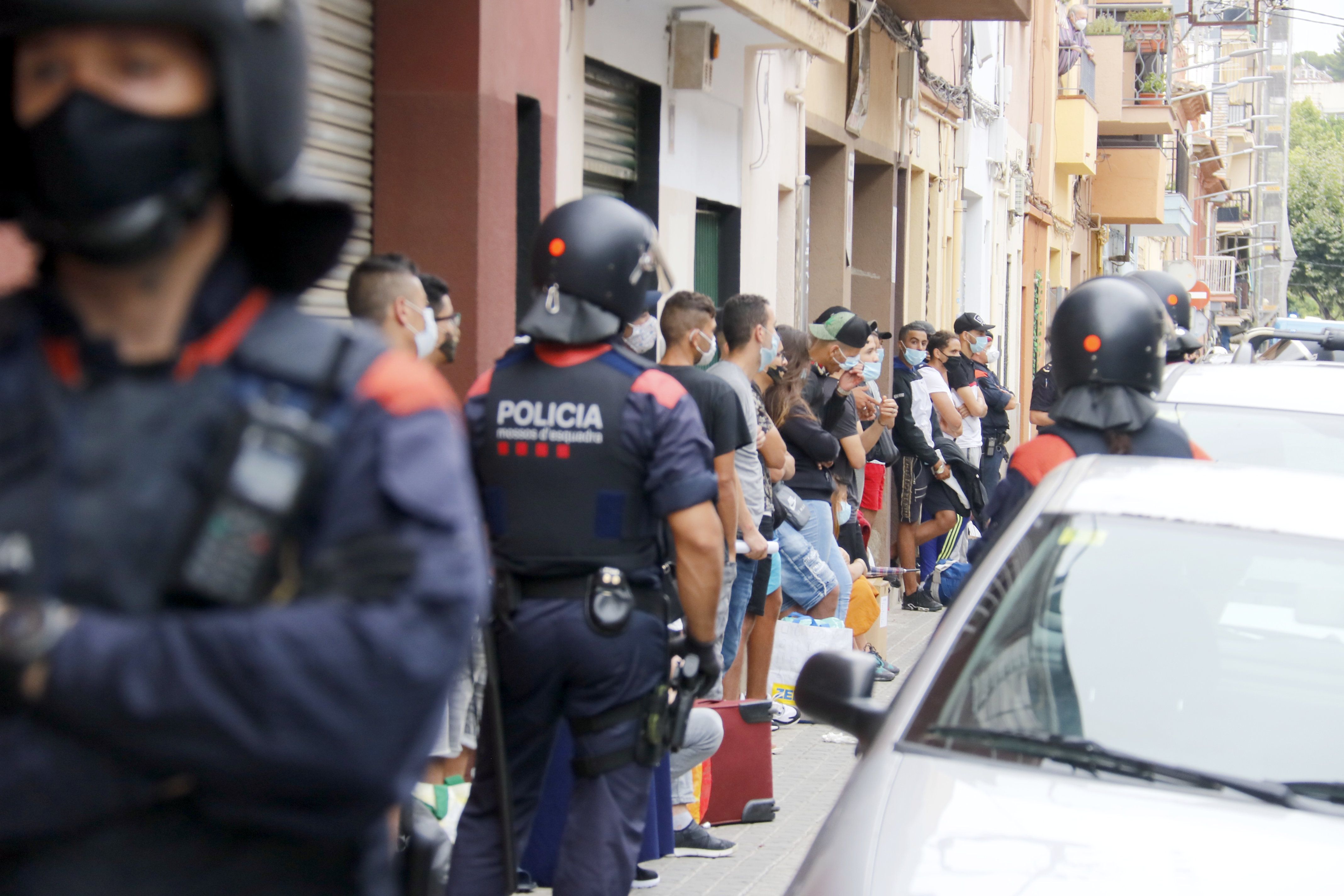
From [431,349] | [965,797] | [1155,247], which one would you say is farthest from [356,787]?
[1155,247]

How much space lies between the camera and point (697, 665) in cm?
452

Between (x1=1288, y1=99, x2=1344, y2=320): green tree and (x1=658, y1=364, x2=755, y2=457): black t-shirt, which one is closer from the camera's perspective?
(x1=658, y1=364, x2=755, y2=457): black t-shirt

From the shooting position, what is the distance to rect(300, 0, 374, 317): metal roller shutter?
6.48 m

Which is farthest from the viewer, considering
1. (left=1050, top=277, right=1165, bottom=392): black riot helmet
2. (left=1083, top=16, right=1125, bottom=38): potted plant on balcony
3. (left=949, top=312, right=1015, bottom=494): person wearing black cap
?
(left=1083, top=16, right=1125, bottom=38): potted plant on balcony

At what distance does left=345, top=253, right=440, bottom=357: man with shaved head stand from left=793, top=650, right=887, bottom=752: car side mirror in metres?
1.99

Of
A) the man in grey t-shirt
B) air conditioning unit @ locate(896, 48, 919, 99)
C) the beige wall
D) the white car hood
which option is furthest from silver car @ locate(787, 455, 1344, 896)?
the beige wall

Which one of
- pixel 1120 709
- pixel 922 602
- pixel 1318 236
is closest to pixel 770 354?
pixel 1120 709

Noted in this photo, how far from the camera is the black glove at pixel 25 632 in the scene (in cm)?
146

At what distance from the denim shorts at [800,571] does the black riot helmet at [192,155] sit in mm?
6649

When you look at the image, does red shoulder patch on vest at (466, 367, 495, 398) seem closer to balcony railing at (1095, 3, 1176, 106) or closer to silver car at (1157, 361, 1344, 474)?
silver car at (1157, 361, 1344, 474)

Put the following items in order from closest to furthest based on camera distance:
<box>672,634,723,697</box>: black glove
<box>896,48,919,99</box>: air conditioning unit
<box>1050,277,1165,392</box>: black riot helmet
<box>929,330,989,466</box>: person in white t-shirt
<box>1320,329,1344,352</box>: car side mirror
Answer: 1. <box>672,634,723,697</box>: black glove
2. <box>1050,277,1165,392</box>: black riot helmet
3. <box>1320,329,1344,352</box>: car side mirror
4. <box>929,330,989,466</box>: person in white t-shirt
5. <box>896,48,919,99</box>: air conditioning unit

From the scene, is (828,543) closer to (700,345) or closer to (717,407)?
(700,345)

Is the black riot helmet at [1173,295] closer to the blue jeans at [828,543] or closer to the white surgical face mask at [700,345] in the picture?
the blue jeans at [828,543]

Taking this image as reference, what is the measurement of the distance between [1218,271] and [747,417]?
64.9 metres
